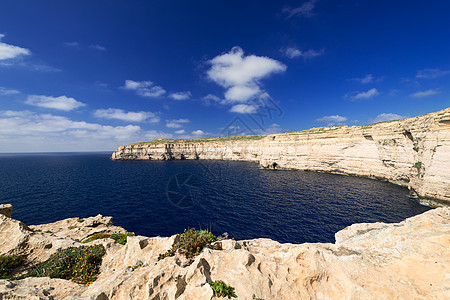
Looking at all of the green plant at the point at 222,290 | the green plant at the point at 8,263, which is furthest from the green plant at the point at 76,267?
the green plant at the point at 222,290

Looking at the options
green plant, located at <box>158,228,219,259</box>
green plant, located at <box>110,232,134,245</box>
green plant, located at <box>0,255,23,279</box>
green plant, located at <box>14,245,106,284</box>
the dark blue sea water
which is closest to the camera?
green plant, located at <box>158,228,219,259</box>

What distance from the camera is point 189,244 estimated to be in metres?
8.88

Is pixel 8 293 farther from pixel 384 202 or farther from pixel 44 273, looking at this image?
pixel 384 202

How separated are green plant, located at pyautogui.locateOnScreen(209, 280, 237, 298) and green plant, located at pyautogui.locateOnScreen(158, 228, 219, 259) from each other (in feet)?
8.07

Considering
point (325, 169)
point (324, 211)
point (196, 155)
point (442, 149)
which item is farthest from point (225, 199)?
point (196, 155)

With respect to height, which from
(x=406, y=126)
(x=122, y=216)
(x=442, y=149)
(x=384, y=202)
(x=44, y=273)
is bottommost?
(x=122, y=216)

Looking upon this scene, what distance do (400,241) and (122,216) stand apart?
36.3 metres

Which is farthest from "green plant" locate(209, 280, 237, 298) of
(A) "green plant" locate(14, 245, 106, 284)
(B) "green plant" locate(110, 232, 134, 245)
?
(B) "green plant" locate(110, 232, 134, 245)

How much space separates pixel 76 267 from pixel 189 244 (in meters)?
7.30

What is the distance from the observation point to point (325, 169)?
63.7m

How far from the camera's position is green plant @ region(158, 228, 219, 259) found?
859cm

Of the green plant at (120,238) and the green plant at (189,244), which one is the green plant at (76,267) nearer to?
the green plant at (120,238)

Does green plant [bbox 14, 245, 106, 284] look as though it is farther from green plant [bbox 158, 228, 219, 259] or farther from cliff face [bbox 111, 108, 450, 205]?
cliff face [bbox 111, 108, 450, 205]

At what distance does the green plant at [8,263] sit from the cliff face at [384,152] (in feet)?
183
